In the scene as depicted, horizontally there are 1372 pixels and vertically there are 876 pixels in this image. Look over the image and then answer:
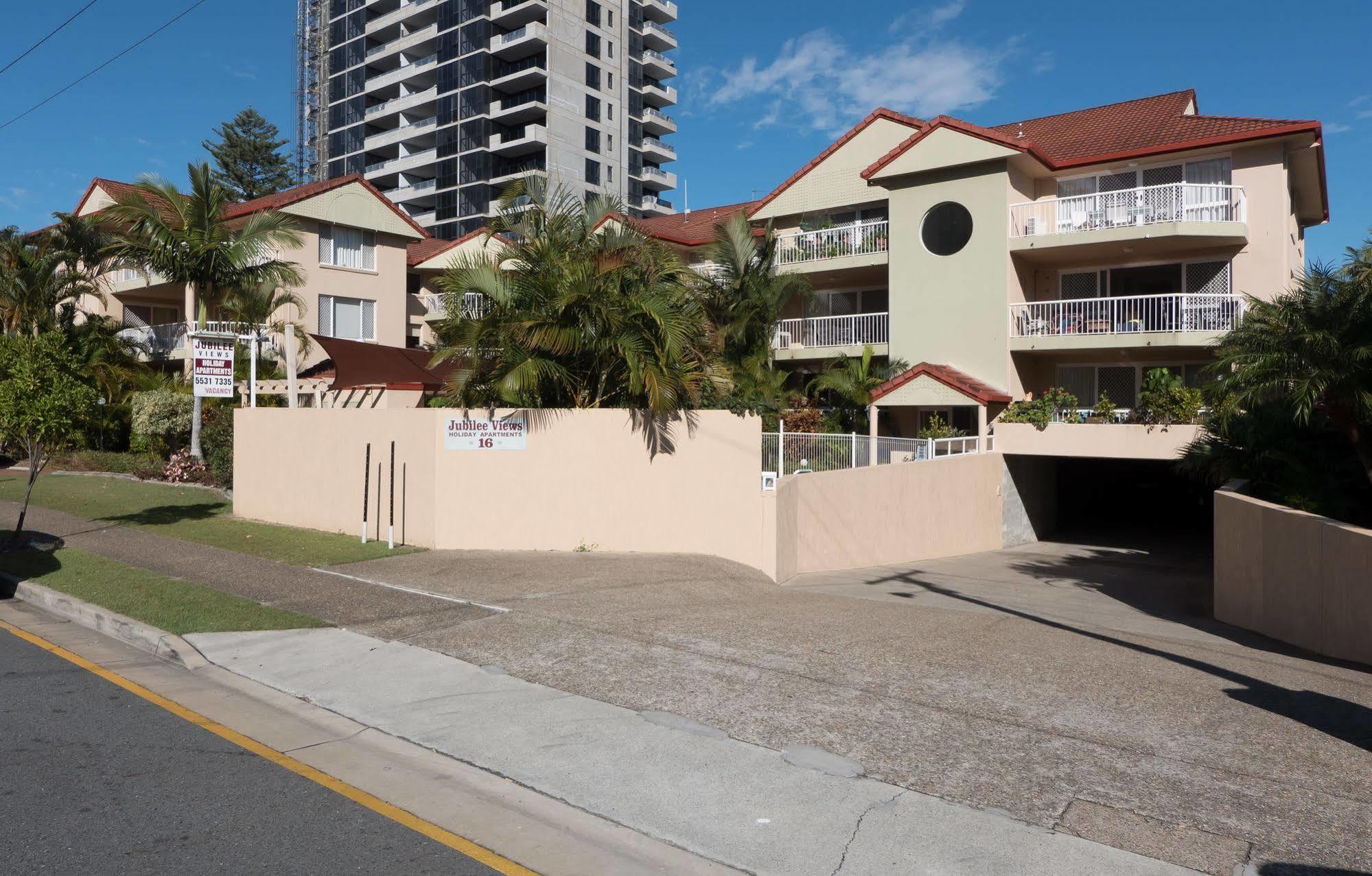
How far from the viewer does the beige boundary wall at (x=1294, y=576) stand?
9.73m

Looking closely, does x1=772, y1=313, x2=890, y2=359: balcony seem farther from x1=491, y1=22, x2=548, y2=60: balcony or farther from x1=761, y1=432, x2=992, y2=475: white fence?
x1=491, y1=22, x2=548, y2=60: balcony

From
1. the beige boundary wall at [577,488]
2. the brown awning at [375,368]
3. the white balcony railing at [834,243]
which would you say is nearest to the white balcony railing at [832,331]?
the white balcony railing at [834,243]

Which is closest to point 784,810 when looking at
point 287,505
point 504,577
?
point 504,577

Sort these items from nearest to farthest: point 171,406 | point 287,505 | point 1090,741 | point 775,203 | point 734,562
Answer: point 1090,741 → point 734,562 → point 287,505 → point 171,406 → point 775,203

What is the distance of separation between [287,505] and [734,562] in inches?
325

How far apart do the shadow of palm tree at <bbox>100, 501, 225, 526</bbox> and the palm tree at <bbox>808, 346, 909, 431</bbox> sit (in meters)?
15.0

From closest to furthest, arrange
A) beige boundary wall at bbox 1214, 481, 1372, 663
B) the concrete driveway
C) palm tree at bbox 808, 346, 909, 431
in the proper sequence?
the concrete driveway < beige boundary wall at bbox 1214, 481, 1372, 663 < palm tree at bbox 808, 346, 909, 431

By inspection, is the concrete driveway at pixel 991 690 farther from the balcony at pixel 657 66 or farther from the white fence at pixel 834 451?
the balcony at pixel 657 66

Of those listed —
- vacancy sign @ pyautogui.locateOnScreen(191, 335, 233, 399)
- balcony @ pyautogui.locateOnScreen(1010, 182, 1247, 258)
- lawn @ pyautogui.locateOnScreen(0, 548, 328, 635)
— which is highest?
balcony @ pyautogui.locateOnScreen(1010, 182, 1247, 258)

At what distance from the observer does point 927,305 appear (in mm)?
26562

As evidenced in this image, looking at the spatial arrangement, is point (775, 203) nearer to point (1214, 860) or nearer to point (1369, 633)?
point (1369, 633)

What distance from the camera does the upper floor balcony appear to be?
28297mm

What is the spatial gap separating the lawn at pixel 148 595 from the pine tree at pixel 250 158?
60.1 meters

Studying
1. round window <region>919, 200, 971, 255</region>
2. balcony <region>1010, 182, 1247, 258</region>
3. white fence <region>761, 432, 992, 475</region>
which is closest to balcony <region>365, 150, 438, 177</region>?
round window <region>919, 200, 971, 255</region>
